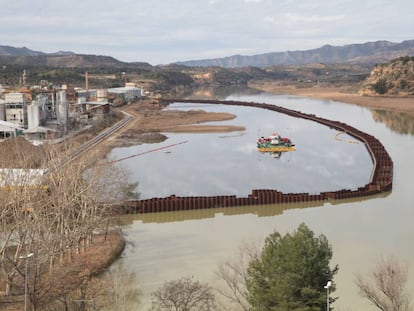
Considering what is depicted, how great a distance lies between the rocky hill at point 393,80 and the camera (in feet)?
440

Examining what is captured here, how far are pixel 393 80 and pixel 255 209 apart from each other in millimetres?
118993

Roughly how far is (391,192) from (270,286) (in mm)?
26016

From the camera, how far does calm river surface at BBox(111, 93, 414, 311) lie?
24.2 m

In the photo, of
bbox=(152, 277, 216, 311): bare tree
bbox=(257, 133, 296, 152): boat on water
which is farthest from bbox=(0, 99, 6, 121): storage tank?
bbox=(152, 277, 216, 311): bare tree

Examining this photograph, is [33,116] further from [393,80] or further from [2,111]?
[393,80]

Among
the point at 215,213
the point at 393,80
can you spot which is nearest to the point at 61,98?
the point at 215,213

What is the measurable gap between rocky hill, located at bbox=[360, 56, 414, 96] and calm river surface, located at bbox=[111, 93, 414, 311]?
225 feet

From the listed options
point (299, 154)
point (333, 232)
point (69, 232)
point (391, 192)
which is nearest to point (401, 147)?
point (299, 154)

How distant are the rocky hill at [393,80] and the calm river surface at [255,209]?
6843 centimetres

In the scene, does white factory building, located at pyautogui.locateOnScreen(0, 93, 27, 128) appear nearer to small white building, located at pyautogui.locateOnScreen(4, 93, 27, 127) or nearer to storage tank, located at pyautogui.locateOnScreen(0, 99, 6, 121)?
small white building, located at pyautogui.locateOnScreen(4, 93, 27, 127)

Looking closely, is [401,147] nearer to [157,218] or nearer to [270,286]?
[157,218]

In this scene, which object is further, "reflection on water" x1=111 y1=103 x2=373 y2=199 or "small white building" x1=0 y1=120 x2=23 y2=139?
"small white building" x1=0 y1=120 x2=23 y2=139

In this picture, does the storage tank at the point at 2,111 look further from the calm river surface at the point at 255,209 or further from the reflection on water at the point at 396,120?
the reflection on water at the point at 396,120

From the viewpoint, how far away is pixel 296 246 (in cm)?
1470
